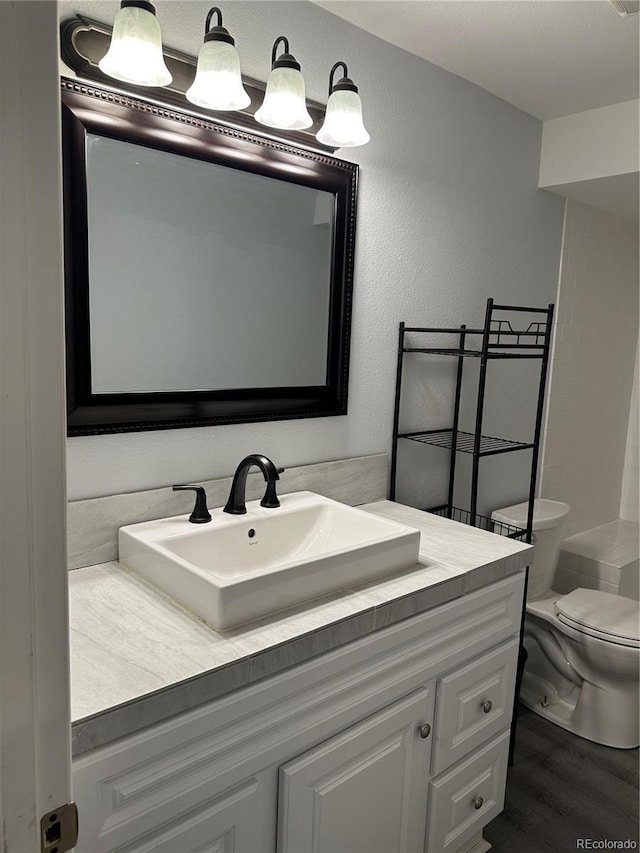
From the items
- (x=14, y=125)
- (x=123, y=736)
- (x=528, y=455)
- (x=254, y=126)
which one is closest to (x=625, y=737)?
(x=528, y=455)

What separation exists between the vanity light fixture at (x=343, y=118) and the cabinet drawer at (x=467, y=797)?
5.56ft

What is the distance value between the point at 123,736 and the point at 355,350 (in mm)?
1366

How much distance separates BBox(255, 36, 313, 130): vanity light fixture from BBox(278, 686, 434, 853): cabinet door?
1.45 meters

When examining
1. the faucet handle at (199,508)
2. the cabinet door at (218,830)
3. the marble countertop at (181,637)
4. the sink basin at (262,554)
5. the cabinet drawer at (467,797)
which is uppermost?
the faucet handle at (199,508)

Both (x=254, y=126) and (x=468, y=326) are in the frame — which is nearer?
(x=254, y=126)

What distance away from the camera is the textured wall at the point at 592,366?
2.93 m

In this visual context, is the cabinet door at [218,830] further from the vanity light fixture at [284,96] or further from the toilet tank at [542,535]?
the toilet tank at [542,535]

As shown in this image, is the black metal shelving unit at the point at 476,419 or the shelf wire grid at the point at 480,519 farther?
the shelf wire grid at the point at 480,519

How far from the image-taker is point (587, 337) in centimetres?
307

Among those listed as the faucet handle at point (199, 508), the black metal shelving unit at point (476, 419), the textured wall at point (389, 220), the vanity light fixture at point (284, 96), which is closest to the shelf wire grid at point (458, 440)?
the black metal shelving unit at point (476, 419)

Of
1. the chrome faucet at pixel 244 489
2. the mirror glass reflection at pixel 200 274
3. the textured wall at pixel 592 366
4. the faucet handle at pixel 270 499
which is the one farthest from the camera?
the textured wall at pixel 592 366

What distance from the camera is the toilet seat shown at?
7.32 feet

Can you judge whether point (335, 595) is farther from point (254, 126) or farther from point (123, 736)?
point (254, 126)

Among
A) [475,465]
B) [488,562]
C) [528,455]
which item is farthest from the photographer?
[528,455]
